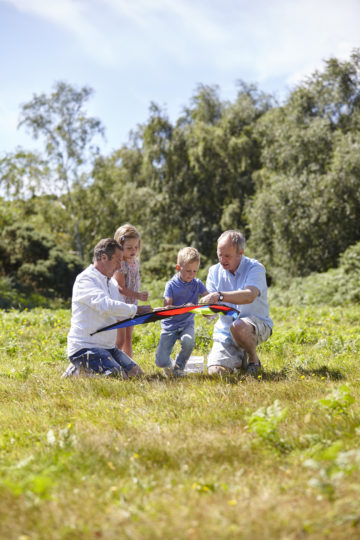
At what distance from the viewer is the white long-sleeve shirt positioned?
17.7 ft

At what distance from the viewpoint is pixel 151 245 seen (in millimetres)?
33094

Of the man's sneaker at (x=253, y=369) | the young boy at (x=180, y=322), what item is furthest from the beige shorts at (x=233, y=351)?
the young boy at (x=180, y=322)

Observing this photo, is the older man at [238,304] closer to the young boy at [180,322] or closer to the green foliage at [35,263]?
the young boy at [180,322]

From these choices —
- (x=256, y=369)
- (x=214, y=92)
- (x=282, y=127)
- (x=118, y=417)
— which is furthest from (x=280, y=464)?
(x=214, y=92)

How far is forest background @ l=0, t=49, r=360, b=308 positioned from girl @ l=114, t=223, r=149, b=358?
11925 millimetres

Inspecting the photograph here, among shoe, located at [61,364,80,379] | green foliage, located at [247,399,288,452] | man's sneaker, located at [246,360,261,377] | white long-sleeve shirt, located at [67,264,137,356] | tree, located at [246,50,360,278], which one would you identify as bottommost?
shoe, located at [61,364,80,379]

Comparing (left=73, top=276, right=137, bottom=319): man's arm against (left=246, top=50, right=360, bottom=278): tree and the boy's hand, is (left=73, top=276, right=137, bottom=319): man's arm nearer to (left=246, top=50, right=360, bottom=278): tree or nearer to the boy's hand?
the boy's hand

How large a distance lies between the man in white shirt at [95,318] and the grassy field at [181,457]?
35 cm

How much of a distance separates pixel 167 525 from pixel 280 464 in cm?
99

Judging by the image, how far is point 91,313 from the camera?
560 centimetres

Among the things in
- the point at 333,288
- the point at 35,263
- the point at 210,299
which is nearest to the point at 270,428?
the point at 210,299

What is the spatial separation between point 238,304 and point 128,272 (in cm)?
161

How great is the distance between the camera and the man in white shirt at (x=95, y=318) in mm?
5477

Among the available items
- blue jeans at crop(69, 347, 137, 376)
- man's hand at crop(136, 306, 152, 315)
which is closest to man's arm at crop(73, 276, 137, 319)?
man's hand at crop(136, 306, 152, 315)
